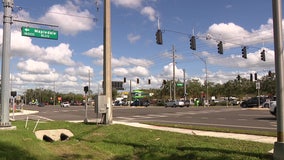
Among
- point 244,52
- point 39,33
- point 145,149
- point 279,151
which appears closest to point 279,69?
point 279,151

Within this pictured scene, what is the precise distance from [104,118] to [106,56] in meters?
3.64

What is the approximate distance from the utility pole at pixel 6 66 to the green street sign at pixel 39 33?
3.68 metres

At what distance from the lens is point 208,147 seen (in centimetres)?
1073

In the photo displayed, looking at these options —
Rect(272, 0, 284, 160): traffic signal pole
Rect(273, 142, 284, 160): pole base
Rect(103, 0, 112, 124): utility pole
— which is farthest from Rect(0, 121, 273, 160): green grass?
Rect(103, 0, 112, 124): utility pole

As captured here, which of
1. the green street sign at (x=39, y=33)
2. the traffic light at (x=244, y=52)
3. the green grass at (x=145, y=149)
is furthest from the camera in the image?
the traffic light at (x=244, y=52)

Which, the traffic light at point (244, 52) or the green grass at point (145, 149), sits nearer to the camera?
the green grass at point (145, 149)

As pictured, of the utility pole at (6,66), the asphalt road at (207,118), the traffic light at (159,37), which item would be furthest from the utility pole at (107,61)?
the traffic light at (159,37)

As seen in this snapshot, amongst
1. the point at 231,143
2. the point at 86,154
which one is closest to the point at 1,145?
the point at 86,154

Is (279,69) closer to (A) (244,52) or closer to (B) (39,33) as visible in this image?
(B) (39,33)

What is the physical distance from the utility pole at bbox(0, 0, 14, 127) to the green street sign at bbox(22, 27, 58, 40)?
12.1ft

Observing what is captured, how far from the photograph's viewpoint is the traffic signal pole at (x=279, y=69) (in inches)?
328

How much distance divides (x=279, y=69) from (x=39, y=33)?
59.8ft

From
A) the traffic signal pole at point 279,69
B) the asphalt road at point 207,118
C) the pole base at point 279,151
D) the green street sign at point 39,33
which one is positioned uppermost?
the green street sign at point 39,33

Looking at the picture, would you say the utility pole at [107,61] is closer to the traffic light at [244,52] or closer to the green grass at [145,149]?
the green grass at [145,149]
